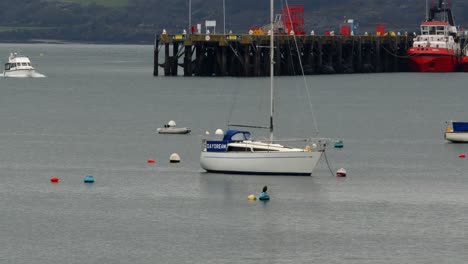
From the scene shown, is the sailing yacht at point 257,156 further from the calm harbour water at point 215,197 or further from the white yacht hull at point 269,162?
the calm harbour water at point 215,197

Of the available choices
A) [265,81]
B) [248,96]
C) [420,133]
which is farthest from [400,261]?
[265,81]

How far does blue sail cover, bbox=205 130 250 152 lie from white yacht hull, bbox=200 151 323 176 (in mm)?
368

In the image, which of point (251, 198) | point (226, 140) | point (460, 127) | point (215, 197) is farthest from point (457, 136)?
point (215, 197)

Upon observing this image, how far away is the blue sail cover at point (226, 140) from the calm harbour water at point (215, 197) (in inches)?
66.1

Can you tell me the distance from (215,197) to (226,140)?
499 cm

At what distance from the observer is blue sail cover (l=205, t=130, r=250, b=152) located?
70750mm

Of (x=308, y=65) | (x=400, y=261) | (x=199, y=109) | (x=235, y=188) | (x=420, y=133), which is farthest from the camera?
(x=308, y=65)

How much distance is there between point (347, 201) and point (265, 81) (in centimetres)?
10796

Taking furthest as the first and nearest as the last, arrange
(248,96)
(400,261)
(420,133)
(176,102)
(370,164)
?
(248,96) → (176,102) → (420,133) → (370,164) → (400,261)

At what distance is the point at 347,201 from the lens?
2603 inches

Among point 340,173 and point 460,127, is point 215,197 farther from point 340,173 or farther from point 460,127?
point 460,127

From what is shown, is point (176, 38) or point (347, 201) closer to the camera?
point (347, 201)

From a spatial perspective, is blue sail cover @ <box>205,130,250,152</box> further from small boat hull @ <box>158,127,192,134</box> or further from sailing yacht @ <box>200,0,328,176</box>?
small boat hull @ <box>158,127,192,134</box>

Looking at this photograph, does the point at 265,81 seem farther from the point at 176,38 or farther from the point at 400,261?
the point at 400,261
